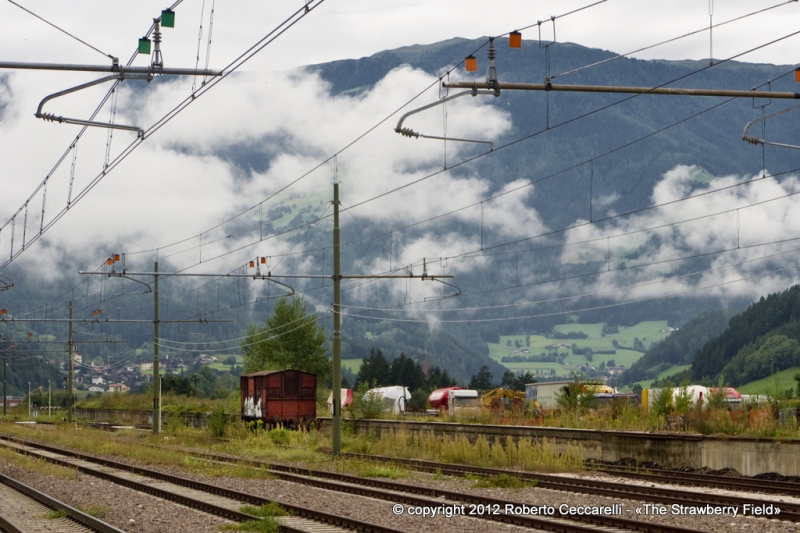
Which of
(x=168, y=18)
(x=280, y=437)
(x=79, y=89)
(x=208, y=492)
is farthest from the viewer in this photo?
(x=280, y=437)

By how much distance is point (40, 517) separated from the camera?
20.9 m

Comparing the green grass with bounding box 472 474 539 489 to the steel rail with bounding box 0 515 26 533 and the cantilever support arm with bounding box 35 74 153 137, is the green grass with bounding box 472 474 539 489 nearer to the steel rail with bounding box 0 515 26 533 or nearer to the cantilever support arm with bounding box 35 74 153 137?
the steel rail with bounding box 0 515 26 533

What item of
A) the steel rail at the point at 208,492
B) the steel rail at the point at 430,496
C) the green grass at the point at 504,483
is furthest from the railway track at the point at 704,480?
the steel rail at the point at 208,492

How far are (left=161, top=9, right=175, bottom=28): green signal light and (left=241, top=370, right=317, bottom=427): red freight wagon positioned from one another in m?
36.4

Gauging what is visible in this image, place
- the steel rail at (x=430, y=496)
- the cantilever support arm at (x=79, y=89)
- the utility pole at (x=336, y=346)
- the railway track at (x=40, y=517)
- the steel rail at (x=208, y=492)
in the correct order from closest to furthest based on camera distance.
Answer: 1. the cantilever support arm at (x=79, y=89)
2. the steel rail at (x=430, y=496)
3. the steel rail at (x=208, y=492)
4. the railway track at (x=40, y=517)
5. the utility pole at (x=336, y=346)

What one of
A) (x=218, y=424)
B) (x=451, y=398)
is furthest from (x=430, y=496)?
(x=451, y=398)

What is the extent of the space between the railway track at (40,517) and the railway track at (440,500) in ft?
13.7

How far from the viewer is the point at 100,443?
47.0 m

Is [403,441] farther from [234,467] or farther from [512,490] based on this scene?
[512,490]

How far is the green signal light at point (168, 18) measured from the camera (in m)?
15.3

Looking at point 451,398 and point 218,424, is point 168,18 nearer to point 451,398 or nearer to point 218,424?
point 218,424

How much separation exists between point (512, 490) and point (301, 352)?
95.1 meters

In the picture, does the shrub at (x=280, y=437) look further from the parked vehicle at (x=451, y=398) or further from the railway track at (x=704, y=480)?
the parked vehicle at (x=451, y=398)

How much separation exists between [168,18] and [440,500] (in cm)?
1239
